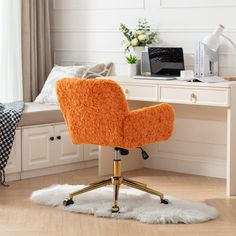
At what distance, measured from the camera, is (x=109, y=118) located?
4254mm

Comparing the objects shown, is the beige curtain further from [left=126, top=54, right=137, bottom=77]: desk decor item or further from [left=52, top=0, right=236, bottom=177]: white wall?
[left=126, top=54, right=137, bottom=77]: desk decor item

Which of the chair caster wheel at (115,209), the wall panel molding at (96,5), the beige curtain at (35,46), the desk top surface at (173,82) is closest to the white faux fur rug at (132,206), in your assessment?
the chair caster wheel at (115,209)

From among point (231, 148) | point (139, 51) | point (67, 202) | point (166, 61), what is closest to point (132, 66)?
point (139, 51)

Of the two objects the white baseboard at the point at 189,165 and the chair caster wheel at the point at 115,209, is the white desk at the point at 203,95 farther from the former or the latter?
the chair caster wheel at the point at 115,209

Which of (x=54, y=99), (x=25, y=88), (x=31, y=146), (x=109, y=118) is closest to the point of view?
(x=109, y=118)

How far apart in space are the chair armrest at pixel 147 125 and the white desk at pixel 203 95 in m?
0.45

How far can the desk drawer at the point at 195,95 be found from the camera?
15.5 feet

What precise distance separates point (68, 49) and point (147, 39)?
0.97 meters

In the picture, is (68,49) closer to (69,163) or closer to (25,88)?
(25,88)

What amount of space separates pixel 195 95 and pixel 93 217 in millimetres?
1182

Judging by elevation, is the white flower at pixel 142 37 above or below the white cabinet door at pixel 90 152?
above

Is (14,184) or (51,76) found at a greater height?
(51,76)

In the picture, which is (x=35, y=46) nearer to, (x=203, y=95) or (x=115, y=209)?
(x=203, y=95)

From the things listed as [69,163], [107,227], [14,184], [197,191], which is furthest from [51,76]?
[107,227]
